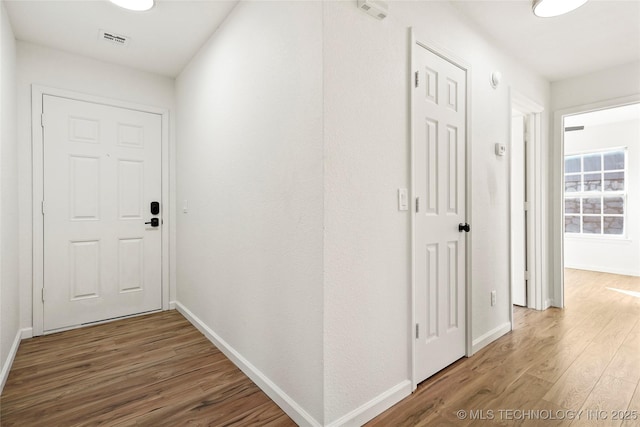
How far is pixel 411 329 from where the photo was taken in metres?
1.82

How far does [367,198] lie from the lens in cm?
162

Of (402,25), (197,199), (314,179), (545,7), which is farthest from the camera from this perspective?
(197,199)

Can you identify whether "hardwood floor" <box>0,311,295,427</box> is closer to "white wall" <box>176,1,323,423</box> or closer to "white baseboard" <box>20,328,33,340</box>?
"white baseboard" <box>20,328,33,340</box>

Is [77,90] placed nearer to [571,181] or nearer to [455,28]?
[455,28]

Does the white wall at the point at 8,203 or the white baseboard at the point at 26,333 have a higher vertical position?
the white wall at the point at 8,203

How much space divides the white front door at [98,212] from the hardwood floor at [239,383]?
13.0 inches

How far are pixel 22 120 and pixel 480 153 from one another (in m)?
3.77

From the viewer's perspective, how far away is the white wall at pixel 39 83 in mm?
2650

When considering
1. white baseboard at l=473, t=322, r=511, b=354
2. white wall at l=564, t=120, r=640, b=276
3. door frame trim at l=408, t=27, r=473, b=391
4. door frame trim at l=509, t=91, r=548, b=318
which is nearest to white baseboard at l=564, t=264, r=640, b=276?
white wall at l=564, t=120, r=640, b=276

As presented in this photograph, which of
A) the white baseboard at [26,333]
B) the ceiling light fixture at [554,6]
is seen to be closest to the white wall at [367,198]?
the ceiling light fixture at [554,6]

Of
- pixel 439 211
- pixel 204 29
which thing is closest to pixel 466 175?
pixel 439 211

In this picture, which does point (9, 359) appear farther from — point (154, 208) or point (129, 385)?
point (154, 208)

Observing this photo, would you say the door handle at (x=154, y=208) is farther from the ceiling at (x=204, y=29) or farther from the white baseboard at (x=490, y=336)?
the white baseboard at (x=490, y=336)

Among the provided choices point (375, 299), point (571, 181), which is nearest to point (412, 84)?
point (375, 299)
